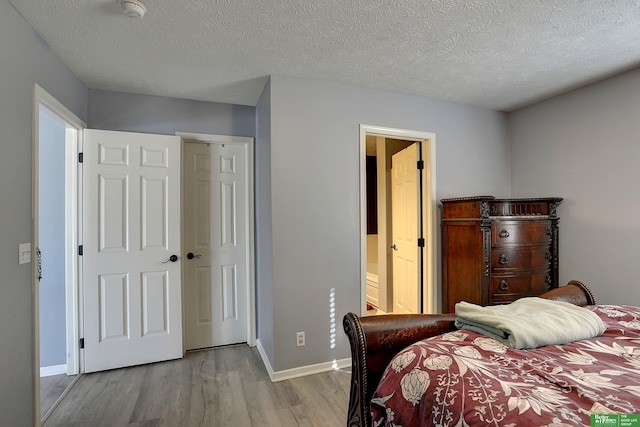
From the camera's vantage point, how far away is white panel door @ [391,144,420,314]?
3.21m

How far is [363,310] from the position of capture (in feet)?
8.87

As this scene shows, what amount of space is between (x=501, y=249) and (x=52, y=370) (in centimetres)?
391

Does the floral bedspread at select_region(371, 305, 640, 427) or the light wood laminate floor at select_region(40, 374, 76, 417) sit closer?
the floral bedspread at select_region(371, 305, 640, 427)

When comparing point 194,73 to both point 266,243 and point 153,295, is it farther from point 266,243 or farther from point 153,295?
point 153,295

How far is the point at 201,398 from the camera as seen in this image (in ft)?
7.18

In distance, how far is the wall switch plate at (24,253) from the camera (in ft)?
5.54

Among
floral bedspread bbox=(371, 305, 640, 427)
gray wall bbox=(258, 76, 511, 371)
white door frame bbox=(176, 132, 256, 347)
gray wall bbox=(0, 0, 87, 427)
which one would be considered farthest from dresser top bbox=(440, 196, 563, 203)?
gray wall bbox=(0, 0, 87, 427)

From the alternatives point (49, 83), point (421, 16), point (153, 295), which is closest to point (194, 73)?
point (49, 83)

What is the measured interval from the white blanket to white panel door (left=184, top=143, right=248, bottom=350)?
2.34m

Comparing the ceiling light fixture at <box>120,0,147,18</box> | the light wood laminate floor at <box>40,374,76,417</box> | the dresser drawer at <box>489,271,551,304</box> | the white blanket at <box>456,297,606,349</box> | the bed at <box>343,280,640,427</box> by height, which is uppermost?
the ceiling light fixture at <box>120,0,147,18</box>

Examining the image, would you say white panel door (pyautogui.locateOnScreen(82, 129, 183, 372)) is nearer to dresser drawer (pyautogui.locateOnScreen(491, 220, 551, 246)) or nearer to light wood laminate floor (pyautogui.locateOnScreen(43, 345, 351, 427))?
light wood laminate floor (pyautogui.locateOnScreen(43, 345, 351, 427))

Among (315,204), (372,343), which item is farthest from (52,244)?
(372,343)

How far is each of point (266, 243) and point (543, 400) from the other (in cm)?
213

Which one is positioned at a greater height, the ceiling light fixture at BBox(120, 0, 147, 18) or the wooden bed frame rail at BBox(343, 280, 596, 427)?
the ceiling light fixture at BBox(120, 0, 147, 18)
